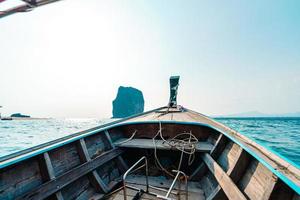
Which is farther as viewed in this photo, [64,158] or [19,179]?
[64,158]

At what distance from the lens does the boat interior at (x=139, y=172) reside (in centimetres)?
204

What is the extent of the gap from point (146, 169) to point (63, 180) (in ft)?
4.74

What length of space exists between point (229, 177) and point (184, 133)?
1.86 m

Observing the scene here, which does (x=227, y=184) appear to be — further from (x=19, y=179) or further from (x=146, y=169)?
(x=19, y=179)

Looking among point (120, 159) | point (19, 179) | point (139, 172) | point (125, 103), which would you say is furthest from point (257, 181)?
point (125, 103)

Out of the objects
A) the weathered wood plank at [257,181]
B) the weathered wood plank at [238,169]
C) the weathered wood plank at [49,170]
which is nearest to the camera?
the weathered wood plank at [257,181]

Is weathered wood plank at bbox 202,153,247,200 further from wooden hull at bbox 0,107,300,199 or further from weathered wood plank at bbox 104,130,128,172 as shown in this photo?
weathered wood plank at bbox 104,130,128,172

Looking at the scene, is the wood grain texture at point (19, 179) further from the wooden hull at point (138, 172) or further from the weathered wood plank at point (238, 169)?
the weathered wood plank at point (238, 169)

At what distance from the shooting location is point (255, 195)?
1.94m

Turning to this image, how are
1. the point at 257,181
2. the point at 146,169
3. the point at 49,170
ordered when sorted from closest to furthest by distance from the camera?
the point at 257,181 < the point at 49,170 < the point at 146,169

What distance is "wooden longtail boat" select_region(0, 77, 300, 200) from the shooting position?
1954 mm

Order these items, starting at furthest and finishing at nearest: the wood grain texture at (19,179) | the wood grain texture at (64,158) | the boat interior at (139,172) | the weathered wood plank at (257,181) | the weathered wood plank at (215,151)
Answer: the weathered wood plank at (215,151), the wood grain texture at (64,158), the boat interior at (139,172), the wood grain texture at (19,179), the weathered wood plank at (257,181)

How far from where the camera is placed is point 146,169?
276 cm

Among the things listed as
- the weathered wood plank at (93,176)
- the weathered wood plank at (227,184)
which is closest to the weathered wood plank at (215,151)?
the weathered wood plank at (227,184)
